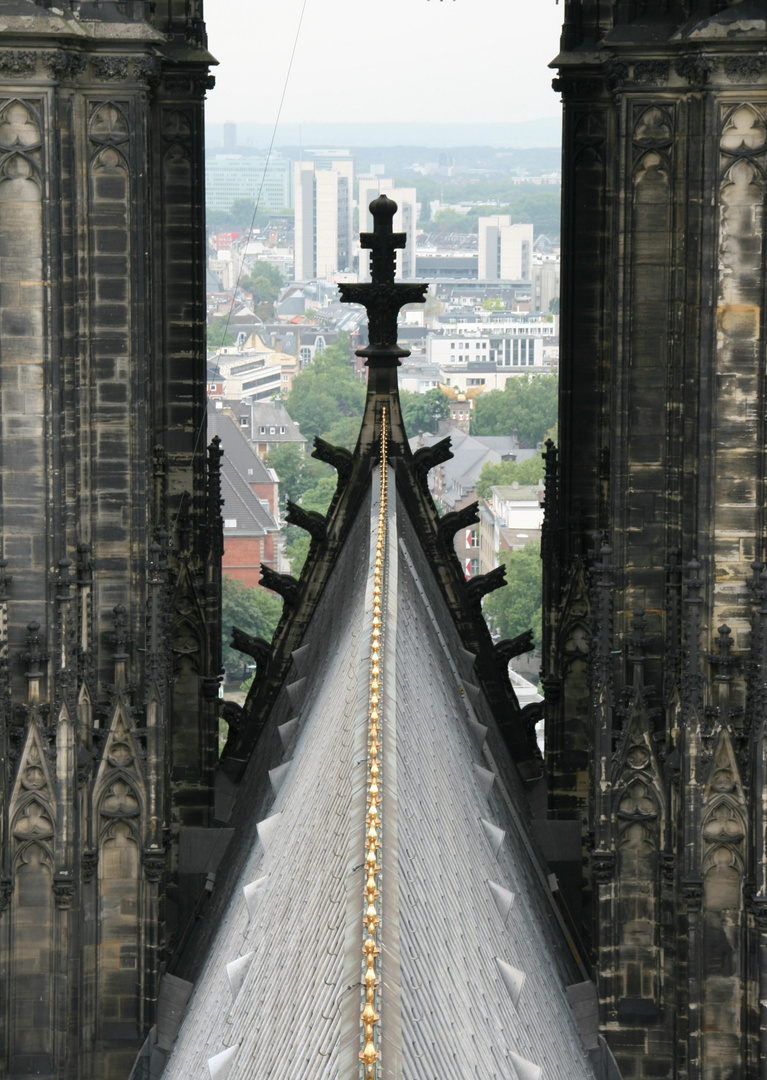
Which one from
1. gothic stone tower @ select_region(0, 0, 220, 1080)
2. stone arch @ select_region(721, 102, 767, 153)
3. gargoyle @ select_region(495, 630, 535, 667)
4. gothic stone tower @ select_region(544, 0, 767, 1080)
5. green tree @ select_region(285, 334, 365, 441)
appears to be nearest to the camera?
stone arch @ select_region(721, 102, 767, 153)

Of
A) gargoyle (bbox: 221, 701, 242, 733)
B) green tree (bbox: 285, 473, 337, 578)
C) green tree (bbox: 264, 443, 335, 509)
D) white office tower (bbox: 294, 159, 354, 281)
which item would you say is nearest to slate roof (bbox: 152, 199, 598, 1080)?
gargoyle (bbox: 221, 701, 242, 733)

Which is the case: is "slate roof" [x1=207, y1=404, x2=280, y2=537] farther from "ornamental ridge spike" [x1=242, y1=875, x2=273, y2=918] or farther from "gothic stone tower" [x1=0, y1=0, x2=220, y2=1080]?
"ornamental ridge spike" [x1=242, y1=875, x2=273, y2=918]

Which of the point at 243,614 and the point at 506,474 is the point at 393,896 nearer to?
the point at 243,614

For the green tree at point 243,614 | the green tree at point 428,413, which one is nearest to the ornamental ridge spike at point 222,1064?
the green tree at point 243,614

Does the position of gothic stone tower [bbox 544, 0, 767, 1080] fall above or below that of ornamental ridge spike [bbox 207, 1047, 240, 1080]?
→ above

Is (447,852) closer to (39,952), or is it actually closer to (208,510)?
(39,952)

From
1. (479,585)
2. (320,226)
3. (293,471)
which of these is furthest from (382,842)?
(320,226)
